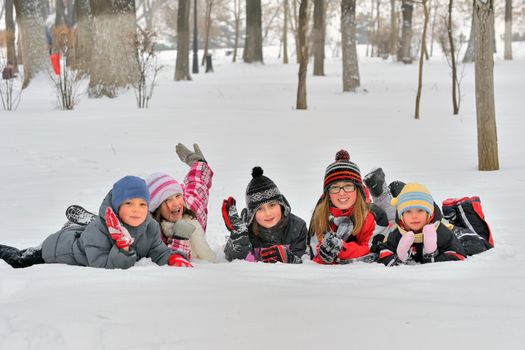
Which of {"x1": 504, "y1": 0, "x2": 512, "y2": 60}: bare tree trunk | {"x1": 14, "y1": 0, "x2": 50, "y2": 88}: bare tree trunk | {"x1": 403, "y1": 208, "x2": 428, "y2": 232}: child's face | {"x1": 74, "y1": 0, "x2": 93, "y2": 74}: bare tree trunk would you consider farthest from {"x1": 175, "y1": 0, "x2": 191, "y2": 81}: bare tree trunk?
{"x1": 403, "y1": 208, "x2": 428, "y2": 232}: child's face

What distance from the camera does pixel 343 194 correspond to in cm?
440

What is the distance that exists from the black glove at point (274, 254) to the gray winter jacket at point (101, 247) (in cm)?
64

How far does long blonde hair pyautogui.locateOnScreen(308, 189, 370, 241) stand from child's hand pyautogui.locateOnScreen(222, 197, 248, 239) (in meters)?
0.49

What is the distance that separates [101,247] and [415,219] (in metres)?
1.92

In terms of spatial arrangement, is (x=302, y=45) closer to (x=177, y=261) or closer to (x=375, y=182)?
(x=375, y=182)

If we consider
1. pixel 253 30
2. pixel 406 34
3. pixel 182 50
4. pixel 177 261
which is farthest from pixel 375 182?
pixel 406 34

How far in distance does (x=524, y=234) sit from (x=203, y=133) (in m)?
6.90

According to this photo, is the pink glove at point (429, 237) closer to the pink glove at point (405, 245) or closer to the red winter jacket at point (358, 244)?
the pink glove at point (405, 245)

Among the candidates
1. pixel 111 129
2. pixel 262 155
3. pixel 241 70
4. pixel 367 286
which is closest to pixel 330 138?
pixel 262 155

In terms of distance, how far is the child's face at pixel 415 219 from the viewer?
4098 millimetres

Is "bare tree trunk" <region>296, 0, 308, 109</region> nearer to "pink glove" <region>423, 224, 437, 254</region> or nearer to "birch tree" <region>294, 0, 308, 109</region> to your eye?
"birch tree" <region>294, 0, 308, 109</region>

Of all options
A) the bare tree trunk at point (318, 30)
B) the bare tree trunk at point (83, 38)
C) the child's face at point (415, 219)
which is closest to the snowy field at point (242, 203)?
the child's face at point (415, 219)

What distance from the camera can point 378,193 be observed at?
5332 mm

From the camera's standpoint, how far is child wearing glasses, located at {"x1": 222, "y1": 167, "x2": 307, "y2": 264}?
14.4 feet
